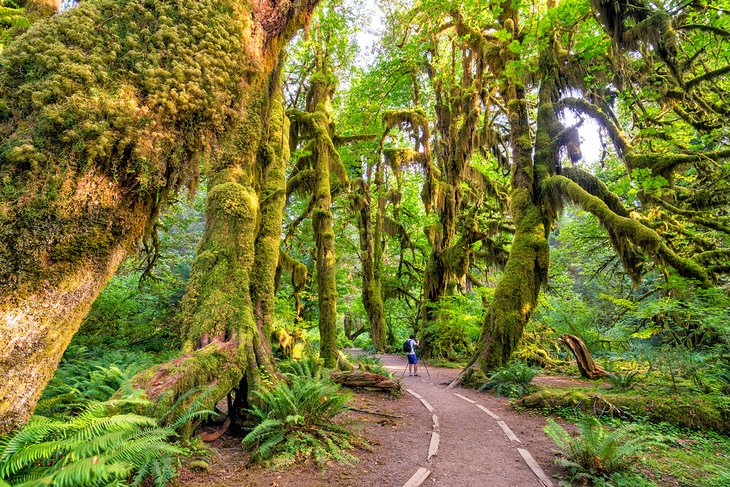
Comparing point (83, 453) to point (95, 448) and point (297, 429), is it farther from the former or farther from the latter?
point (297, 429)

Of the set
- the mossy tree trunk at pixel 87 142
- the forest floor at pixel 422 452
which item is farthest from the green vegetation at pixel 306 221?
the forest floor at pixel 422 452

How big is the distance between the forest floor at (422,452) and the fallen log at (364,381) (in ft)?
1.70

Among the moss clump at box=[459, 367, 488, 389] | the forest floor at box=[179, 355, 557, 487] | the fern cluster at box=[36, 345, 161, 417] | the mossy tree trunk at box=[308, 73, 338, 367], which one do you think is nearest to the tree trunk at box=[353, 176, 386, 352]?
the mossy tree trunk at box=[308, 73, 338, 367]

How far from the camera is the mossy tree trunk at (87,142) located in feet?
5.83

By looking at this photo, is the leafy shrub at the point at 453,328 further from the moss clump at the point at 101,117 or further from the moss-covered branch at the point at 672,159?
the moss clump at the point at 101,117

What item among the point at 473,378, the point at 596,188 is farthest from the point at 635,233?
the point at 473,378

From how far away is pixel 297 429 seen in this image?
5223 millimetres

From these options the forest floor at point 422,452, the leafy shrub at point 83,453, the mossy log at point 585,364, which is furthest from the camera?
the mossy log at point 585,364

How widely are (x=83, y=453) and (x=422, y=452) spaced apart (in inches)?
187

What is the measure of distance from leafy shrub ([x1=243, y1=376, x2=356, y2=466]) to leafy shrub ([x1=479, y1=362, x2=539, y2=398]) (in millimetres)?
6037

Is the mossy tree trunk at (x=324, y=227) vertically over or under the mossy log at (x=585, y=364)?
over

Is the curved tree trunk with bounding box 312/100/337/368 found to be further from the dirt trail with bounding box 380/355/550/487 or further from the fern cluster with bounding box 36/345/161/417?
the fern cluster with bounding box 36/345/161/417

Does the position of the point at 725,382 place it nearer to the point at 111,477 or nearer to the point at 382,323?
the point at 111,477

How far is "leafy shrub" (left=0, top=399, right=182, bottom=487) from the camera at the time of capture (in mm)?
2010
